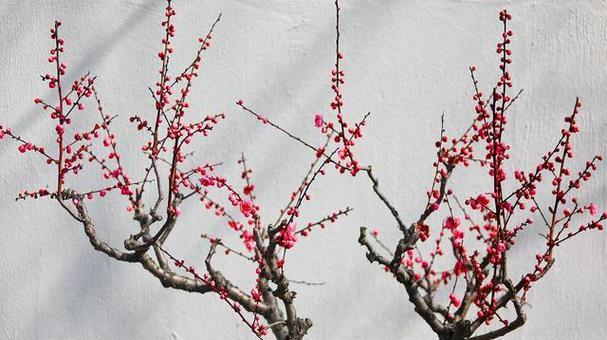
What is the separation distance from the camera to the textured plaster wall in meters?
1.39

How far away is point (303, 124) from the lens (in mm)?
1447

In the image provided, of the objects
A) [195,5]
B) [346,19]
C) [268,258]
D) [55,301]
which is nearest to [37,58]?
[195,5]

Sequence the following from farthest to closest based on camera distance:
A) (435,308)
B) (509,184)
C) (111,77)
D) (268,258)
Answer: (111,77), (509,184), (435,308), (268,258)

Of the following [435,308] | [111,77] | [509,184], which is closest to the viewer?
[435,308]

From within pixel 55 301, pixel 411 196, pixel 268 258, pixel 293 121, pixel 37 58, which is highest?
pixel 37 58

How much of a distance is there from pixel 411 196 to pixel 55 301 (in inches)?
Result: 31.5

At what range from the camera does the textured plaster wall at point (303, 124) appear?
139 cm

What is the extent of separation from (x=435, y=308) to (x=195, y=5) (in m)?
0.81

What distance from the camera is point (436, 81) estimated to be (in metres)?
1.42

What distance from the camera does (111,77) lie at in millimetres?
1500

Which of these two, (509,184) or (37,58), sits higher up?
(37,58)

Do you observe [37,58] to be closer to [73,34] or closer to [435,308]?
[73,34]

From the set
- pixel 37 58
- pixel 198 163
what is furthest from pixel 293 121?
pixel 37 58

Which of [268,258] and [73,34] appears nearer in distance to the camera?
[268,258]
